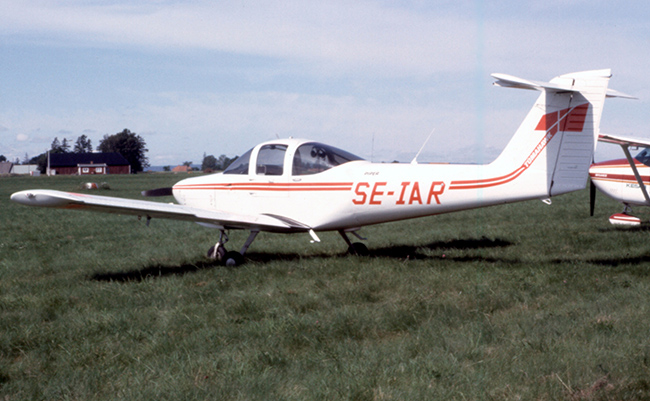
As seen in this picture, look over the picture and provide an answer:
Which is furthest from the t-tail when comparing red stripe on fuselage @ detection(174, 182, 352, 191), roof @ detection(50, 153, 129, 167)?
roof @ detection(50, 153, 129, 167)

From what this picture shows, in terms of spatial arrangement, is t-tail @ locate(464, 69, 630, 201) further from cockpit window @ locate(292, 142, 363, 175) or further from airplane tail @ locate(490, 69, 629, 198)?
cockpit window @ locate(292, 142, 363, 175)

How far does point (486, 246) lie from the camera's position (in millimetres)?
9492

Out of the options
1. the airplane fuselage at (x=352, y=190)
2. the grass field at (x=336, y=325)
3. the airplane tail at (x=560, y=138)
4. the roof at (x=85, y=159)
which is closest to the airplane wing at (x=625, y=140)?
the grass field at (x=336, y=325)

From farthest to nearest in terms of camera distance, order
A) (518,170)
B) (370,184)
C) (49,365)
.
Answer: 1. (370,184)
2. (518,170)
3. (49,365)

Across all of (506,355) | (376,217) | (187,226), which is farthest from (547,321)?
(187,226)

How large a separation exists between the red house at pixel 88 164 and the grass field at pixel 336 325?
320 feet

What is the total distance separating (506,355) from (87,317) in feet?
13.2

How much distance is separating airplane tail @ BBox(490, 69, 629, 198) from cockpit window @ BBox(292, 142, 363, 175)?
256 cm

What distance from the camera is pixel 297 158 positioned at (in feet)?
27.7

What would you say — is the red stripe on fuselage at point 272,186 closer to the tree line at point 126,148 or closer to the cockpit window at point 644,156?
the cockpit window at point 644,156

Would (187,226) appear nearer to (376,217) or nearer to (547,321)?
(376,217)

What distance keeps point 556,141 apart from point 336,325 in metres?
4.00

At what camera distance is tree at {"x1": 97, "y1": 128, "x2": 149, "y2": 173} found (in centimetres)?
11538

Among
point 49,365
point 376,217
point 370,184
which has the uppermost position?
point 370,184
